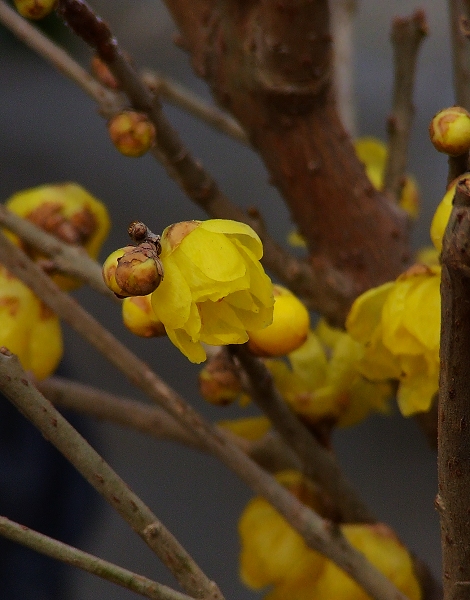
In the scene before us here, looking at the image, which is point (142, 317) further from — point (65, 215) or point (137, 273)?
point (65, 215)

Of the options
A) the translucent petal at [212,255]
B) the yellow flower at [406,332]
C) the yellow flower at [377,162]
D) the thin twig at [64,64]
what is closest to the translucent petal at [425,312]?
the yellow flower at [406,332]

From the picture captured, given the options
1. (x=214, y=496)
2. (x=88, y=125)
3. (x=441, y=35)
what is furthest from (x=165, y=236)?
(x=441, y=35)

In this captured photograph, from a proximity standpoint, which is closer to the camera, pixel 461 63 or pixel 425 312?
pixel 425 312

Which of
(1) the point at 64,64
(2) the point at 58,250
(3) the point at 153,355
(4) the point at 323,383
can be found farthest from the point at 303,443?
(3) the point at 153,355

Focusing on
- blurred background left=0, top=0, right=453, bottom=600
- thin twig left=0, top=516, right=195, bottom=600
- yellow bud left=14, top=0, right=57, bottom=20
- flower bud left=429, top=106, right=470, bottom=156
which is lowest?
blurred background left=0, top=0, right=453, bottom=600

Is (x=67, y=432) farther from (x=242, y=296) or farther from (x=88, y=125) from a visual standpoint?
(x=88, y=125)

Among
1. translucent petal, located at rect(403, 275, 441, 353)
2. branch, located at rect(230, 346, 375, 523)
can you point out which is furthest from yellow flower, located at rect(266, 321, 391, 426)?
translucent petal, located at rect(403, 275, 441, 353)

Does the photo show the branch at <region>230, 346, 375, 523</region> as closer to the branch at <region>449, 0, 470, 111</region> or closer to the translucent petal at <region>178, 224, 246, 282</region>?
the translucent petal at <region>178, 224, 246, 282</region>
